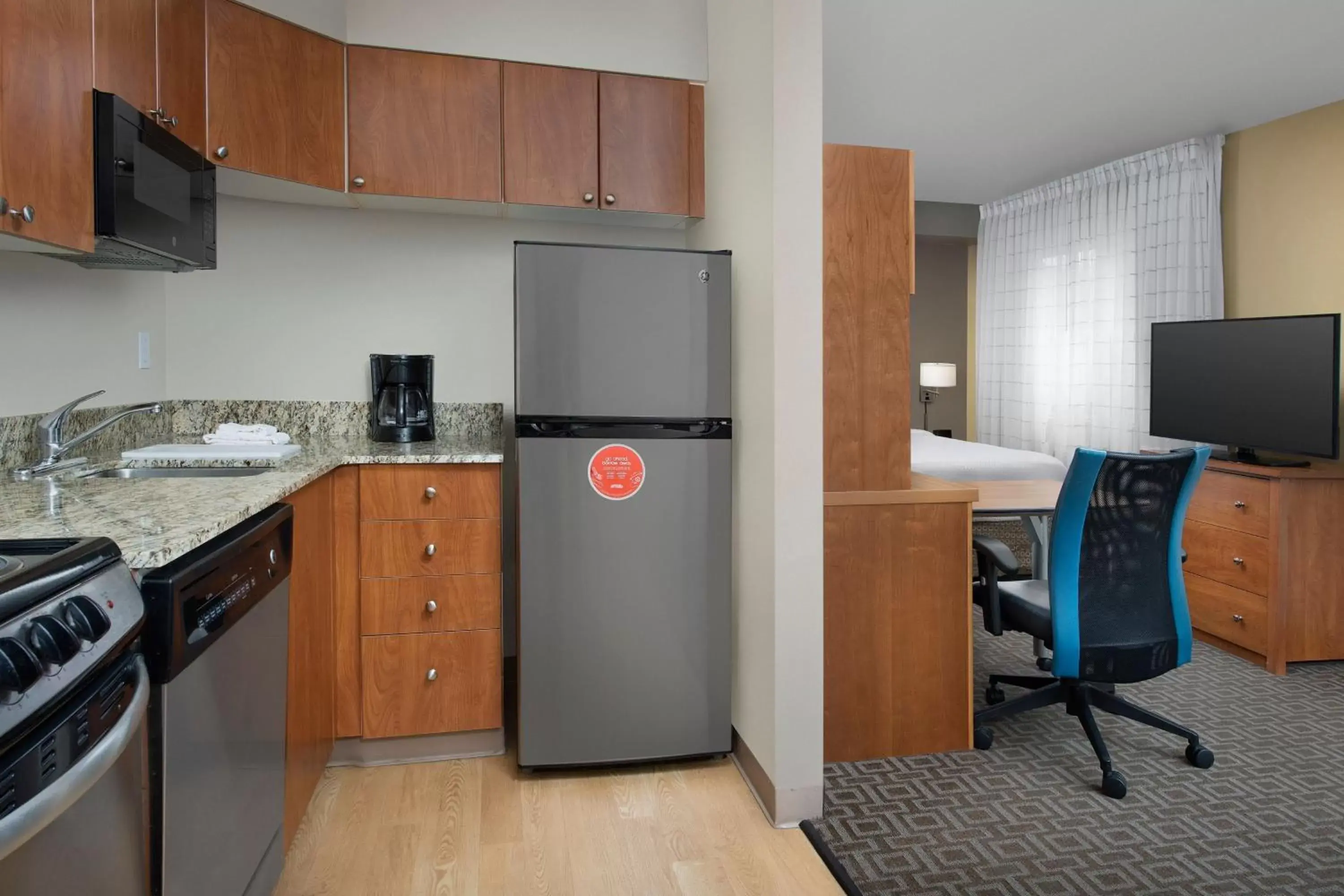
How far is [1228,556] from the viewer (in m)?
3.71

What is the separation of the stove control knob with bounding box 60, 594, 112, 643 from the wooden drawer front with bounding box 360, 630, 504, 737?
4.95ft

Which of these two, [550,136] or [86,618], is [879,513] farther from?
[86,618]

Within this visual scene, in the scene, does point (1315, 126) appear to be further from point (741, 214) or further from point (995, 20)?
point (741, 214)

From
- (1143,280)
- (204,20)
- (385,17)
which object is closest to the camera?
(204,20)

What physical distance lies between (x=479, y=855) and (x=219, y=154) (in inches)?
81.7

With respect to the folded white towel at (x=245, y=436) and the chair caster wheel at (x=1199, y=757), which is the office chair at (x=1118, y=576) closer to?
the chair caster wheel at (x=1199, y=757)

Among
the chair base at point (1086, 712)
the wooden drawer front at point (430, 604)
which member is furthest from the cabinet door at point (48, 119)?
the chair base at point (1086, 712)

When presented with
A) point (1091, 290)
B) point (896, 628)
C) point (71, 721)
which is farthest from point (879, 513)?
point (1091, 290)

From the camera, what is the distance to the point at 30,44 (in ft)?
5.07

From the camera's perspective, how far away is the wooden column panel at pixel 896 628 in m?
2.53

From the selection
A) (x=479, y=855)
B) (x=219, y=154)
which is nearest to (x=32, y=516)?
(x=479, y=855)

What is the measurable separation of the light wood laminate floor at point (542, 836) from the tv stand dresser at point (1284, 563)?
8.17 ft

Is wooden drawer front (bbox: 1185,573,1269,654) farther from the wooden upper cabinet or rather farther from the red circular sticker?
the wooden upper cabinet

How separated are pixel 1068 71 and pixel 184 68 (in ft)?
11.9
